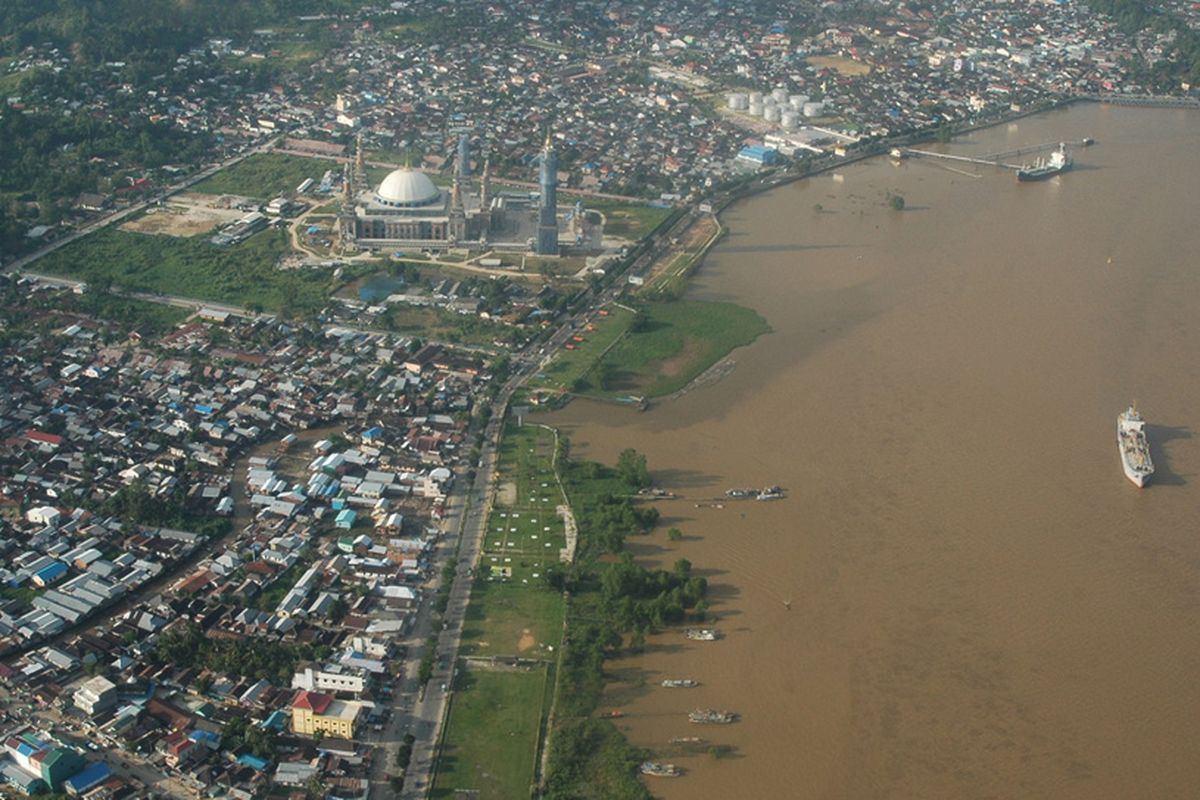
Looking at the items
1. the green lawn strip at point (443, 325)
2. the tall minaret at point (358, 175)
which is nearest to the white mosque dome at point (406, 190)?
the tall minaret at point (358, 175)

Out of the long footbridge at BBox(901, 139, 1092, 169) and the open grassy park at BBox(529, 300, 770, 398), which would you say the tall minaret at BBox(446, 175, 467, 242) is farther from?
the long footbridge at BBox(901, 139, 1092, 169)

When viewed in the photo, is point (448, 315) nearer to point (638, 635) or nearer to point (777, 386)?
point (777, 386)

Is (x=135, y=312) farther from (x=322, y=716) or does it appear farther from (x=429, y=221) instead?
(x=322, y=716)

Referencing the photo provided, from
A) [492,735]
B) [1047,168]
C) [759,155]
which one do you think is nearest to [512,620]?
[492,735]

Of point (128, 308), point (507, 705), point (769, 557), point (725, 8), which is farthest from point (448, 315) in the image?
point (725, 8)

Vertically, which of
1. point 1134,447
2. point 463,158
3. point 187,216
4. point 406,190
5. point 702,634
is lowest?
point 702,634

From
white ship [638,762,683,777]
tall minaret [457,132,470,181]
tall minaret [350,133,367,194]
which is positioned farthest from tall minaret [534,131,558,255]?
white ship [638,762,683,777]

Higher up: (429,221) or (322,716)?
(429,221)
